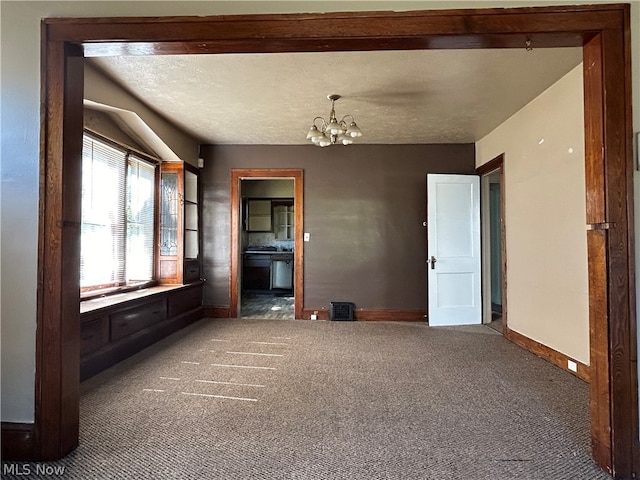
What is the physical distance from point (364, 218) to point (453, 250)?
1319 millimetres

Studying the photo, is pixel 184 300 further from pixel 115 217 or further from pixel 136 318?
pixel 115 217

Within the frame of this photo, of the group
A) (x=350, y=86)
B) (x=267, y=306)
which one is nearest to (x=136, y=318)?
(x=267, y=306)

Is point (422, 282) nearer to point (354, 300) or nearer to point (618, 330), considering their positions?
point (354, 300)

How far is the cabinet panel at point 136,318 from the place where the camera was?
326 cm

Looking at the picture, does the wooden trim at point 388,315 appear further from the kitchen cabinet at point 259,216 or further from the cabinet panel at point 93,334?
the kitchen cabinet at point 259,216

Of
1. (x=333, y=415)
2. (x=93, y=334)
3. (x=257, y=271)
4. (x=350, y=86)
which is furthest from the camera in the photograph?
(x=257, y=271)

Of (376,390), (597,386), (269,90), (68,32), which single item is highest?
(269,90)

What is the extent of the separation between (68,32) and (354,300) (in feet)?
14.0

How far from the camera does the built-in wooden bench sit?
2901mm

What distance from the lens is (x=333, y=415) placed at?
7.14 feet

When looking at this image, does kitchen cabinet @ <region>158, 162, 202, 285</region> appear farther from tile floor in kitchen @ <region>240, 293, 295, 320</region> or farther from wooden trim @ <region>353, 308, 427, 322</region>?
wooden trim @ <region>353, 308, 427, 322</region>

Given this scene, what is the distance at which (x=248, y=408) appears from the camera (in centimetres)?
228

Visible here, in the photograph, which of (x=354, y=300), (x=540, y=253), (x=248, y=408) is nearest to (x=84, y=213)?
(x=248, y=408)

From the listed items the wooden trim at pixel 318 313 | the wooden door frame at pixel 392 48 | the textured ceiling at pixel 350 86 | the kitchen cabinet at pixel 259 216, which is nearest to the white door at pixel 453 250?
the textured ceiling at pixel 350 86
